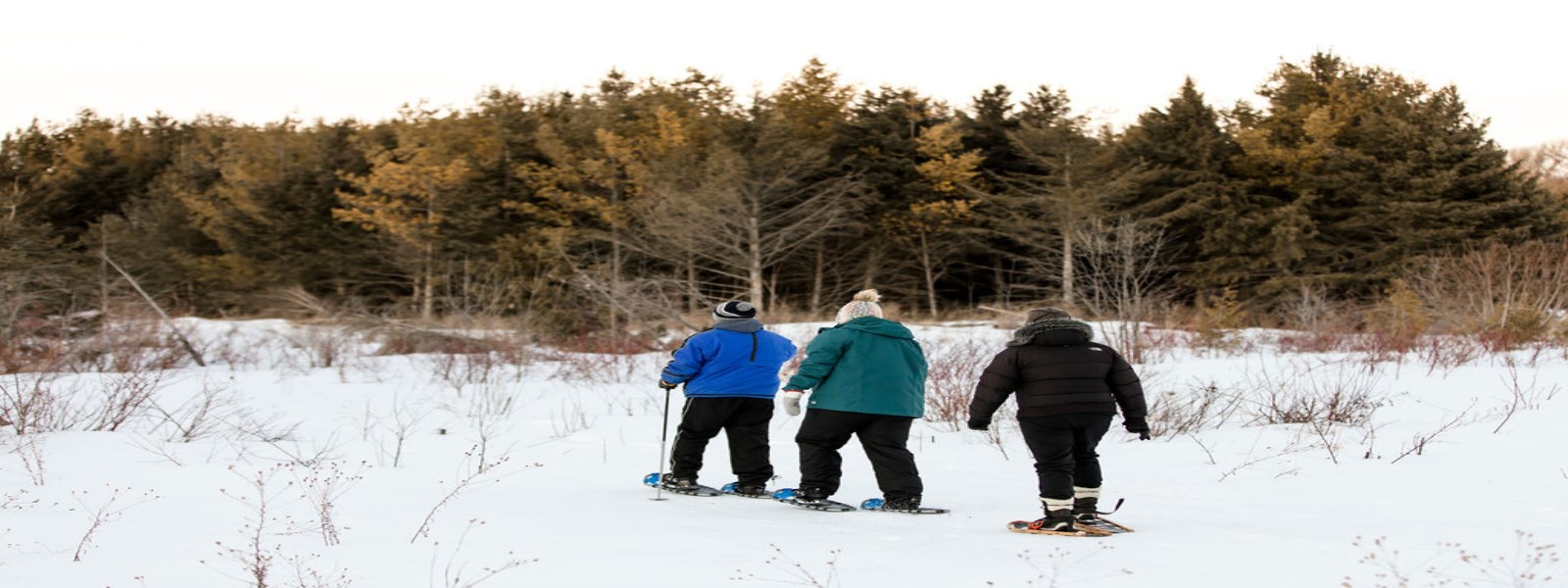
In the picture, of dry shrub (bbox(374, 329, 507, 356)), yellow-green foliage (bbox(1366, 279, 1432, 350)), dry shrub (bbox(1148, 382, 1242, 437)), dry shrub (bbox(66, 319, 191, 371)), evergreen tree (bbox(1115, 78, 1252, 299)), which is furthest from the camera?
evergreen tree (bbox(1115, 78, 1252, 299))

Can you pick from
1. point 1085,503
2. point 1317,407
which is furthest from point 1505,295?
point 1085,503

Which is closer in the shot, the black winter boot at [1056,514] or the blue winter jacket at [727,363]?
the black winter boot at [1056,514]

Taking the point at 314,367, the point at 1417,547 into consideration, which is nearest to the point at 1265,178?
the point at 314,367

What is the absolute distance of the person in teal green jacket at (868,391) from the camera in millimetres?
6898

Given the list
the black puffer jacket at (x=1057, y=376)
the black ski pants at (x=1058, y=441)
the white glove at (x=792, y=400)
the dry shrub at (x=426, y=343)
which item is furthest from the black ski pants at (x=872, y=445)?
the dry shrub at (x=426, y=343)

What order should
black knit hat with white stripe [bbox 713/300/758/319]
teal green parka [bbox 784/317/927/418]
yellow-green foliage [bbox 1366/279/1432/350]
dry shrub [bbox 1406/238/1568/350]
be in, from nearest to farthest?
teal green parka [bbox 784/317/927/418], black knit hat with white stripe [bbox 713/300/758/319], yellow-green foliage [bbox 1366/279/1432/350], dry shrub [bbox 1406/238/1568/350]

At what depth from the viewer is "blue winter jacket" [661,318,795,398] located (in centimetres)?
761

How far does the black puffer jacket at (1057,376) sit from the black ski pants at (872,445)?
2.62ft

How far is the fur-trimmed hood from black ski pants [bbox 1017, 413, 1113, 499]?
41cm

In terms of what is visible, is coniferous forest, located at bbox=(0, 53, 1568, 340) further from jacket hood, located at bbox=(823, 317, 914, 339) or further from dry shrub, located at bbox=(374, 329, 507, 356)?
jacket hood, located at bbox=(823, 317, 914, 339)

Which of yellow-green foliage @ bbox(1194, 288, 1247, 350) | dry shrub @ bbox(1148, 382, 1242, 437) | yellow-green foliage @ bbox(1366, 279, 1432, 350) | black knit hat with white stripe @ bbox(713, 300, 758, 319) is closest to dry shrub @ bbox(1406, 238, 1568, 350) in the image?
yellow-green foliage @ bbox(1366, 279, 1432, 350)

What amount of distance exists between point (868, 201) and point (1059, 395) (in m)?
31.1

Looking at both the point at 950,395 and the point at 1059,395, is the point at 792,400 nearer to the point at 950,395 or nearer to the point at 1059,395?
the point at 1059,395

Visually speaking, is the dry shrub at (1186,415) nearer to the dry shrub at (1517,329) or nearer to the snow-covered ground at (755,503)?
the snow-covered ground at (755,503)
